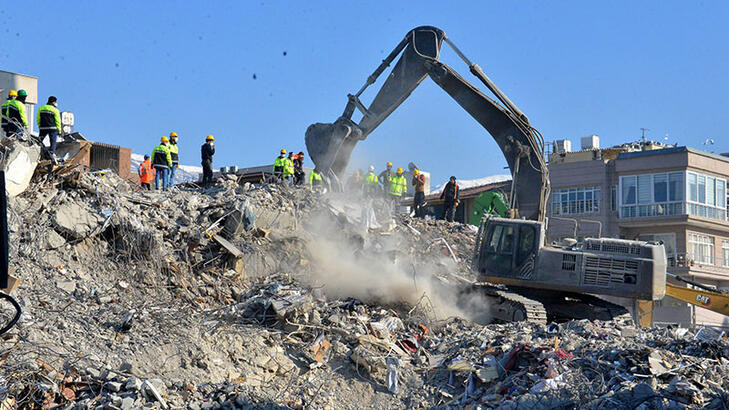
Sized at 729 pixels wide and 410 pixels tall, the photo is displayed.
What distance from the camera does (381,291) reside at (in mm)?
13195

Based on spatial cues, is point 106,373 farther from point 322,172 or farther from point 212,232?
point 322,172

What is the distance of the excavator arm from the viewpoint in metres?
15.3

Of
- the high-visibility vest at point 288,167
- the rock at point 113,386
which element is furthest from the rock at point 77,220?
the high-visibility vest at point 288,167

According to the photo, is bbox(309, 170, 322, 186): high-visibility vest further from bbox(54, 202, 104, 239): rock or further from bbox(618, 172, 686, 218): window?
bbox(618, 172, 686, 218): window

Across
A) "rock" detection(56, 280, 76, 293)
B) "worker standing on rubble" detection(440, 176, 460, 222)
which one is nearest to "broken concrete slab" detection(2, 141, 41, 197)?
"rock" detection(56, 280, 76, 293)

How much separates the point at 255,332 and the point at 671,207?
2593 centimetres

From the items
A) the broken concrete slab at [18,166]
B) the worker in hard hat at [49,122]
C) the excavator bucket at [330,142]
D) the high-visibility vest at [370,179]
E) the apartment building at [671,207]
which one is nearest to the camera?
the broken concrete slab at [18,166]

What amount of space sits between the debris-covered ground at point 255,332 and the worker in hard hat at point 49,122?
3.69 ft

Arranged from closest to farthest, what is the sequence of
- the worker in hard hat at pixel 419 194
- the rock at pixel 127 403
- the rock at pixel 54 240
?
the rock at pixel 127 403, the rock at pixel 54 240, the worker in hard hat at pixel 419 194

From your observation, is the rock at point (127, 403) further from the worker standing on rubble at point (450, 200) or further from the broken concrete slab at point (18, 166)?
the worker standing on rubble at point (450, 200)

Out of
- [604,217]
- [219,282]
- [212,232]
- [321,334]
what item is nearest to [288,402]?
[321,334]

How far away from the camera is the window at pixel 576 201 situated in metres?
35.1

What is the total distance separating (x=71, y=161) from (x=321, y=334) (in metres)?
5.03

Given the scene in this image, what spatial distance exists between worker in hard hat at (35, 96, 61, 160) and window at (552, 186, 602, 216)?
86.3ft
